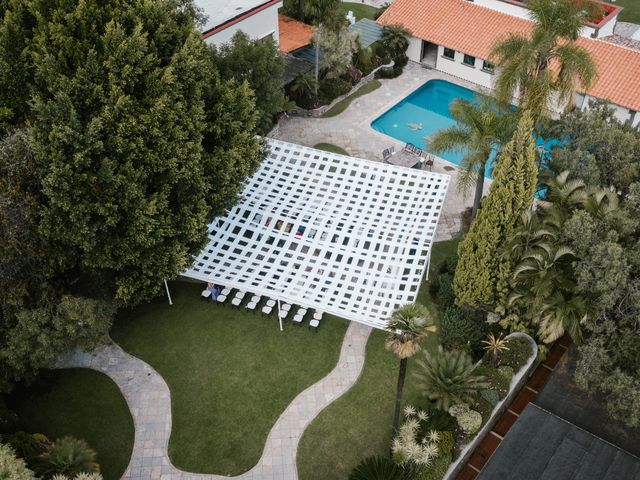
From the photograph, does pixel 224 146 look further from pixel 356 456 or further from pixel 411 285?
pixel 356 456

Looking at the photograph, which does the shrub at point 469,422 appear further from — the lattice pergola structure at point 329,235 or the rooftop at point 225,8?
the rooftop at point 225,8

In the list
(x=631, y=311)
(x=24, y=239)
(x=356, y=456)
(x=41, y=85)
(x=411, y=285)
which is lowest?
(x=356, y=456)

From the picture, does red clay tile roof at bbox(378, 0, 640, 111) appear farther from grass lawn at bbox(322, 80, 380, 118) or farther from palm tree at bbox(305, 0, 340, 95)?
palm tree at bbox(305, 0, 340, 95)

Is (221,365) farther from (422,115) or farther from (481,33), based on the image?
(481,33)

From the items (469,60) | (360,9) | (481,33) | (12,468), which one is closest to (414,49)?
(469,60)

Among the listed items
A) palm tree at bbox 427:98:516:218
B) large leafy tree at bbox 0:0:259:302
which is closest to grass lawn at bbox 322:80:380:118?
palm tree at bbox 427:98:516:218

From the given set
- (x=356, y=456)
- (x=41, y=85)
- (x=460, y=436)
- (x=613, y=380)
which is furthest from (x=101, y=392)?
(x=613, y=380)

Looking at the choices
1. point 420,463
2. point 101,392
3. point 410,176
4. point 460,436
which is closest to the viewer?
point 420,463
